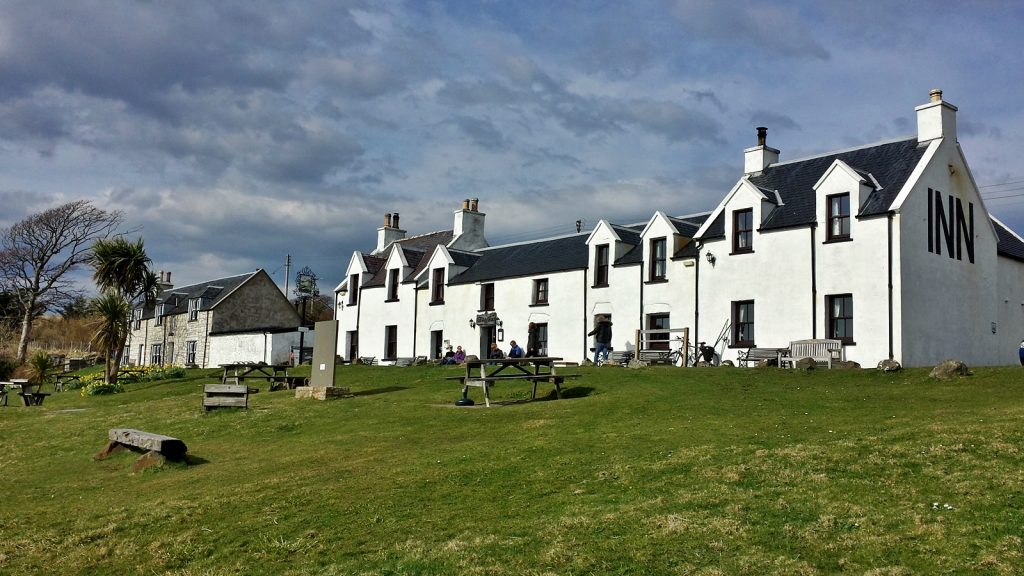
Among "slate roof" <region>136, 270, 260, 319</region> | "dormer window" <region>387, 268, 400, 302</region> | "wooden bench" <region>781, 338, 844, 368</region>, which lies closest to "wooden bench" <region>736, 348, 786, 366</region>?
"wooden bench" <region>781, 338, 844, 368</region>

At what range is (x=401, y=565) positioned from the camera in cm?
820

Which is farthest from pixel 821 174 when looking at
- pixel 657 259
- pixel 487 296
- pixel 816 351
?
pixel 487 296

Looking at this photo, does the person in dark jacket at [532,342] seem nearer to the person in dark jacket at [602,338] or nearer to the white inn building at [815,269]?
the white inn building at [815,269]

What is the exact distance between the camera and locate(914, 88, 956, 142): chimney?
2934 centimetres

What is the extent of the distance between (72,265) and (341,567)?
58.8m

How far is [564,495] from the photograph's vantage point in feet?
34.3

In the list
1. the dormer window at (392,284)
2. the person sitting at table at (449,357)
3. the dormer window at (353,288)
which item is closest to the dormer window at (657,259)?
the person sitting at table at (449,357)

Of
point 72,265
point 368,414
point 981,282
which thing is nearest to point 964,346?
point 981,282

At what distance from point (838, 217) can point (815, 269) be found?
6.16 ft

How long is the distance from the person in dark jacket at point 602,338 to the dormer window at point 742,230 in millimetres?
5735

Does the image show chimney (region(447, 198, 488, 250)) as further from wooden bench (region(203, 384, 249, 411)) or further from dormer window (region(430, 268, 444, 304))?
wooden bench (region(203, 384, 249, 411))

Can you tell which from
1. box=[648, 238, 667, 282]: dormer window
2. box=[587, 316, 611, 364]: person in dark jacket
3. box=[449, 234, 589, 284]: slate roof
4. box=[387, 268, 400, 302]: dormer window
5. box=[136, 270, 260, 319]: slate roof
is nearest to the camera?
box=[587, 316, 611, 364]: person in dark jacket

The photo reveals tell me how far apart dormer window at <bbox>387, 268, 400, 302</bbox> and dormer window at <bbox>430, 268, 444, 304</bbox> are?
10.7 ft

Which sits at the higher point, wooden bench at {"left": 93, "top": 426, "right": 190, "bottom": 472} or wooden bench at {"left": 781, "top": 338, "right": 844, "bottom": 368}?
wooden bench at {"left": 781, "top": 338, "right": 844, "bottom": 368}
